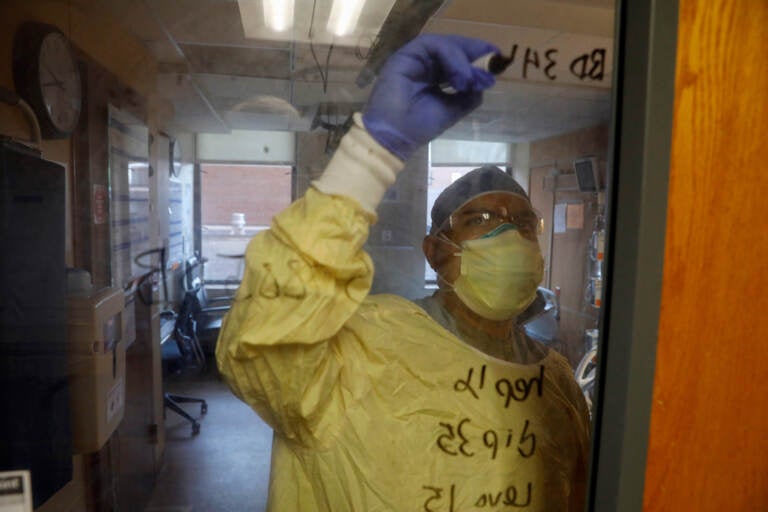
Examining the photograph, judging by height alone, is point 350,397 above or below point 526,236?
below

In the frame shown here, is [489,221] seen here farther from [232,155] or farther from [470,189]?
[232,155]

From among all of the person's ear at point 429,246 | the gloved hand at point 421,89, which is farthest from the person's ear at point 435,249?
the gloved hand at point 421,89

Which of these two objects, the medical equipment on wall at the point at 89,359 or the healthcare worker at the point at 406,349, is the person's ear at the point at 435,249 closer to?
the healthcare worker at the point at 406,349

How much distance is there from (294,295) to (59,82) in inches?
46.0

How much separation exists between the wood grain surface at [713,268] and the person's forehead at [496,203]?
1.19ft

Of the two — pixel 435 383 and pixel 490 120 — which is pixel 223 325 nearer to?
pixel 435 383


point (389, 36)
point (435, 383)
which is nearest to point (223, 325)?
point (435, 383)

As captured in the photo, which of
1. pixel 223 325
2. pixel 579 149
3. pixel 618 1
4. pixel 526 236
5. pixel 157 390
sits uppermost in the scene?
pixel 618 1

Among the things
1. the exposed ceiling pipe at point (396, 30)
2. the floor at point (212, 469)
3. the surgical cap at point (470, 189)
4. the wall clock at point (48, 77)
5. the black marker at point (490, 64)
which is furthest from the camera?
the floor at point (212, 469)

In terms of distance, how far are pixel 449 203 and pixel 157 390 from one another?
130 cm

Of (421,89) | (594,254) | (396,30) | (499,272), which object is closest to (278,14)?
(396,30)

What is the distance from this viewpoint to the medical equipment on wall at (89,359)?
1188 mm

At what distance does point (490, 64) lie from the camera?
29.4 inches

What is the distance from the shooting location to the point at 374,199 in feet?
2.16
